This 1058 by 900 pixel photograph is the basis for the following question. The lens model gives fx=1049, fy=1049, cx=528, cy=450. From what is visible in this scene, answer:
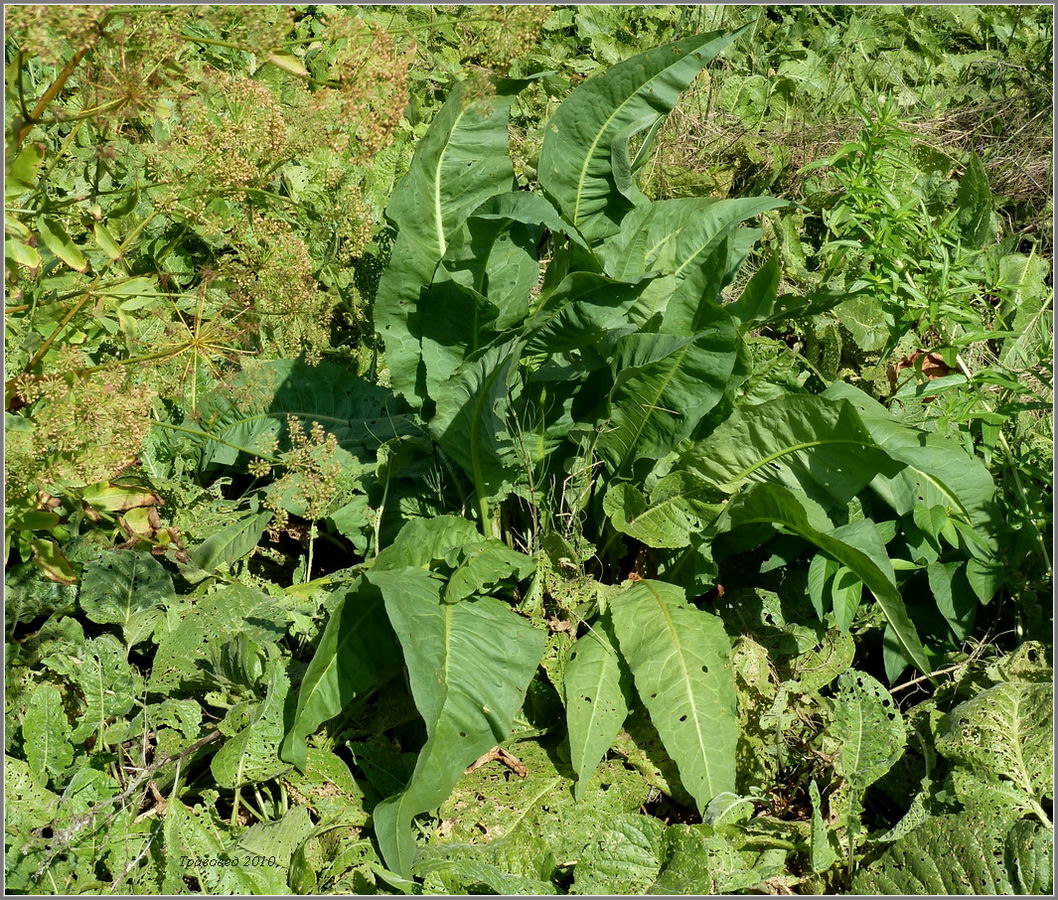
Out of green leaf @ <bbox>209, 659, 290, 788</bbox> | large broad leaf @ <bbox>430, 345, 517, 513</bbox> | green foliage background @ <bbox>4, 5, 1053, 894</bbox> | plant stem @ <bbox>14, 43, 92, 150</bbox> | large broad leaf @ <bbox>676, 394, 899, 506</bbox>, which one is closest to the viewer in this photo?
plant stem @ <bbox>14, 43, 92, 150</bbox>

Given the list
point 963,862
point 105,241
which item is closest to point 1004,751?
point 963,862

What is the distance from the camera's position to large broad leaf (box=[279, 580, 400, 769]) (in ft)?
8.00

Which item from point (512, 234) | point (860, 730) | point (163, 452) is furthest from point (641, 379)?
point (163, 452)

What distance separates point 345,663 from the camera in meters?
2.53

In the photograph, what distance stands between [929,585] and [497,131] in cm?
171

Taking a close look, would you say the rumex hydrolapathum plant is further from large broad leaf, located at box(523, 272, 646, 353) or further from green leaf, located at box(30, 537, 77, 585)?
green leaf, located at box(30, 537, 77, 585)

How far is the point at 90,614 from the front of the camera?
2727 millimetres

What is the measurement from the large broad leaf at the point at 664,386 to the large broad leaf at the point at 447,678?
1.93ft

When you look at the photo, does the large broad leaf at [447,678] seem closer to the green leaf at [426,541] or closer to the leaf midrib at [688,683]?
the green leaf at [426,541]

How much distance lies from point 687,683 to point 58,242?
5.67 ft

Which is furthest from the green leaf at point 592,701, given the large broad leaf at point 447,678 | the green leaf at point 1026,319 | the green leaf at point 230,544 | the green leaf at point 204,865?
the green leaf at point 1026,319

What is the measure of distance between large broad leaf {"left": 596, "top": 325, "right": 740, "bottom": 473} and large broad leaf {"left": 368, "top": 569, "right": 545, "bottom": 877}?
59cm

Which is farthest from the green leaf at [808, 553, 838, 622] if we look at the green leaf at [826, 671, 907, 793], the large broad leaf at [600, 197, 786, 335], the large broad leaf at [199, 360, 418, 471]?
the large broad leaf at [199, 360, 418, 471]

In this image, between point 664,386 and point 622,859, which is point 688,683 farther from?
point 664,386
